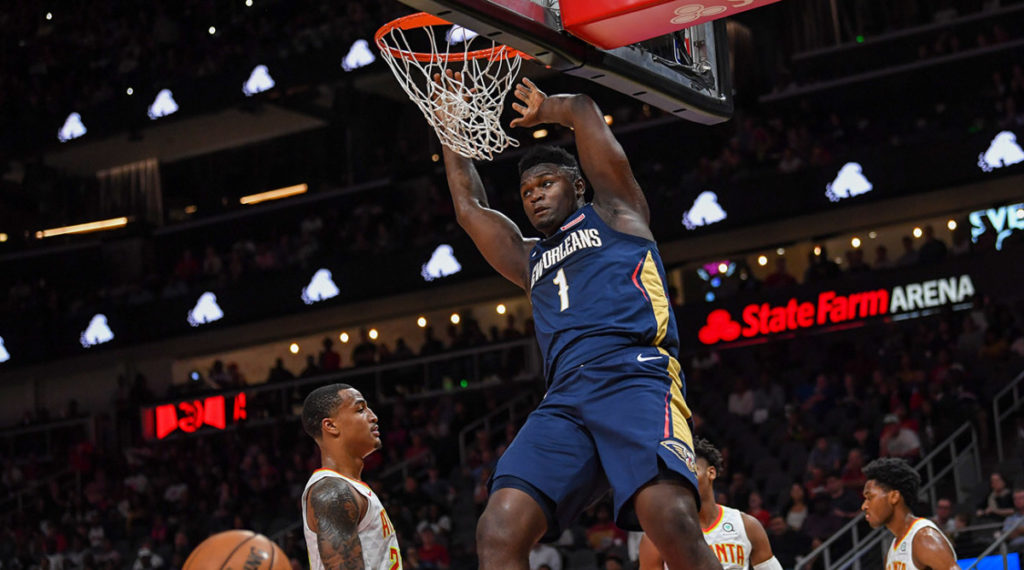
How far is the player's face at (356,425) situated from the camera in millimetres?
5371

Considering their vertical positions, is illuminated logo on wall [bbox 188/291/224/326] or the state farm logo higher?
illuminated logo on wall [bbox 188/291/224/326]

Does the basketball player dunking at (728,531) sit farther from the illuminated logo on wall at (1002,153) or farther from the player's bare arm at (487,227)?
the illuminated logo on wall at (1002,153)

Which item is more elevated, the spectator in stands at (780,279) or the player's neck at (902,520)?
the spectator in stands at (780,279)

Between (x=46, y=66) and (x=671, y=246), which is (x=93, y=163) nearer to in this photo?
(x=46, y=66)

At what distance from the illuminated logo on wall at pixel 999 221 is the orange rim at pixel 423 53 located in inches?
553

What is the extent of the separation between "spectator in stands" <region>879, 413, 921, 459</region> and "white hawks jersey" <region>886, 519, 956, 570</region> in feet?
24.0

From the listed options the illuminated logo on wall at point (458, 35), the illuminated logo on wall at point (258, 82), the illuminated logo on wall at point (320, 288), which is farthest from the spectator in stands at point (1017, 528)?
the illuminated logo on wall at point (258, 82)

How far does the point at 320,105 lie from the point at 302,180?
190cm

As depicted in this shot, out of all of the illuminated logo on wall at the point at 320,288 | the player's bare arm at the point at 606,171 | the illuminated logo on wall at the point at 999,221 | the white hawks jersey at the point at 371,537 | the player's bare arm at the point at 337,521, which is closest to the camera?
the player's bare arm at the point at 606,171

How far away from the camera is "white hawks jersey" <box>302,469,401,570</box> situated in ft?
16.4

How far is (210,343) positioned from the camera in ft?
87.9

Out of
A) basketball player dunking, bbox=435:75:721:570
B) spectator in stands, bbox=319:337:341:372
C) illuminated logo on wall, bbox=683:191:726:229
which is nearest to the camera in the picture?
basketball player dunking, bbox=435:75:721:570

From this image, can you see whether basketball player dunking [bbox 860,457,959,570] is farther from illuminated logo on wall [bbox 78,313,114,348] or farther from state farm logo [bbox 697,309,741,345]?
illuminated logo on wall [bbox 78,313,114,348]

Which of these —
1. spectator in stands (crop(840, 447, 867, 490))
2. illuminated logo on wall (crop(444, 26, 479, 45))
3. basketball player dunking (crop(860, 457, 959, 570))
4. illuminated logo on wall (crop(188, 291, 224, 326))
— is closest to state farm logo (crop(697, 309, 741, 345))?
spectator in stands (crop(840, 447, 867, 490))
